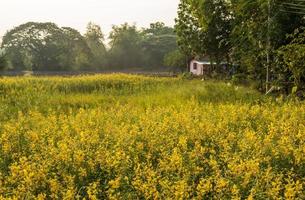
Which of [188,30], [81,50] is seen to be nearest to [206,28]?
[188,30]

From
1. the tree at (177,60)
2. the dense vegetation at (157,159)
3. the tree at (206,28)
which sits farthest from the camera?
the tree at (177,60)

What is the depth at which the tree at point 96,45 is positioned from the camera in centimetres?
6338

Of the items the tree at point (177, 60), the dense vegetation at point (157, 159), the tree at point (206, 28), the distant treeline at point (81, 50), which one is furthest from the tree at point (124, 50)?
the dense vegetation at point (157, 159)

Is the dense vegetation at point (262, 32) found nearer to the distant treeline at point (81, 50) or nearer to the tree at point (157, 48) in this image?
the distant treeline at point (81, 50)

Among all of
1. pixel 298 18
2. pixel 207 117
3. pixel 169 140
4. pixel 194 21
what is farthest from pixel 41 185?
pixel 194 21

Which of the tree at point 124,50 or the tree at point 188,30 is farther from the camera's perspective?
the tree at point 124,50

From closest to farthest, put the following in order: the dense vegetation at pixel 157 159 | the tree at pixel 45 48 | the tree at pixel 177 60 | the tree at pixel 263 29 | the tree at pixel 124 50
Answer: the dense vegetation at pixel 157 159 < the tree at pixel 263 29 < the tree at pixel 177 60 < the tree at pixel 45 48 < the tree at pixel 124 50

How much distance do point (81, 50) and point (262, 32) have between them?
4586cm

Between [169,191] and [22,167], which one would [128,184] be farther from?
[22,167]

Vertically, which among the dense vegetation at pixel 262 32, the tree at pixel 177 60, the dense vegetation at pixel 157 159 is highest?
the dense vegetation at pixel 262 32

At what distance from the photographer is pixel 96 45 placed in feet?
214

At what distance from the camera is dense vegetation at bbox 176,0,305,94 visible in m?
14.7

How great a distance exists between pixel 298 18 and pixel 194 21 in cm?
980

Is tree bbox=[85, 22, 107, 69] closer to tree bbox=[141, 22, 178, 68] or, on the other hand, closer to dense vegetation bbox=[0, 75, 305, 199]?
tree bbox=[141, 22, 178, 68]
